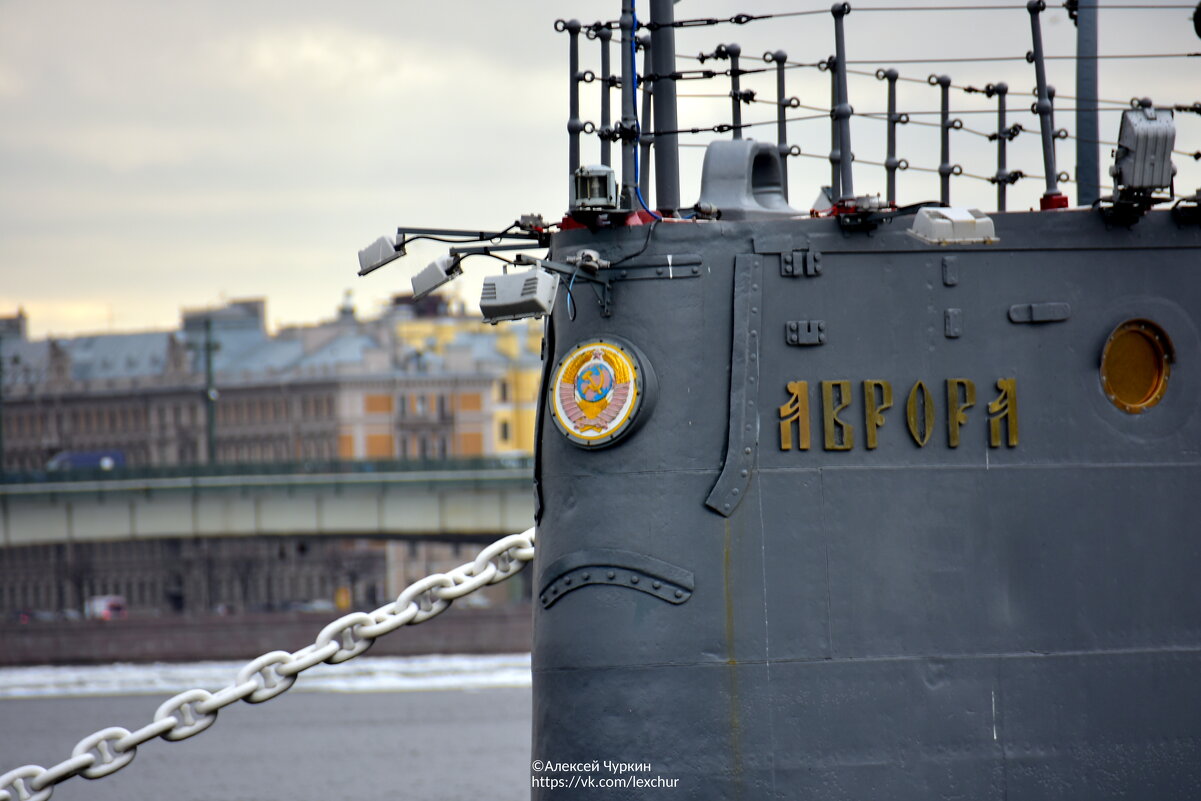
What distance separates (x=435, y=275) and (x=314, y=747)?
3950 cm

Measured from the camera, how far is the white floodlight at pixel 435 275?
9984 millimetres

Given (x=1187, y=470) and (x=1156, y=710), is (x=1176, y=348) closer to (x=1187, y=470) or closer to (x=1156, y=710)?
(x=1187, y=470)

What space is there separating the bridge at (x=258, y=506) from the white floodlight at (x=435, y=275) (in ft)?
167

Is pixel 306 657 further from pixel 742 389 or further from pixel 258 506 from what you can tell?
pixel 258 506

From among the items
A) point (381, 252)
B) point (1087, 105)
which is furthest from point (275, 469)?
point (381, 252)

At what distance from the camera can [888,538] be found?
9805 millimetres

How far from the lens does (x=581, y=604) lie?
9781 millimetres

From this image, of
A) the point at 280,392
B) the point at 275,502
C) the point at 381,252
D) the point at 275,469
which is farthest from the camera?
the point at 280,392

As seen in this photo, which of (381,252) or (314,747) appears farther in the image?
(314,747)

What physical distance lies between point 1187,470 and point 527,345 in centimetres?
11076

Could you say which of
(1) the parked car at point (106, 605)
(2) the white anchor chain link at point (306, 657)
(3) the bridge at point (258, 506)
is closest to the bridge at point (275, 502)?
(3) the bridge at point (258, 506)

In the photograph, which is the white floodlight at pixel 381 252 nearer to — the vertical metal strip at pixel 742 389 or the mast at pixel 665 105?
the mast at pixel 665 105

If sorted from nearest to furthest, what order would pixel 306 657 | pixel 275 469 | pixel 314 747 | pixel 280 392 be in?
1. pixel 306 657
2. pixel 314 747
3. pixel 275 469
4. pixel 280 392

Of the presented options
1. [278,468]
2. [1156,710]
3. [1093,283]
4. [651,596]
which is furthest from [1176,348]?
[278,468]
